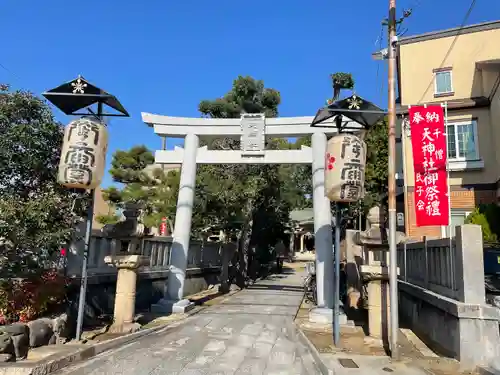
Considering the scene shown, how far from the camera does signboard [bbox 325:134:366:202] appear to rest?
862 centimetres

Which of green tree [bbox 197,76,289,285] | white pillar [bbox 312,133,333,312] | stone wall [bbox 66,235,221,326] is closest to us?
stone wall [bbox 66,235,221,326]

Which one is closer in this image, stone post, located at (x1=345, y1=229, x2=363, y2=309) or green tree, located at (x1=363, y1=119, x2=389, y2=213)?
stone post, located at (x1=345, y1=229, x2=363, y2=309)

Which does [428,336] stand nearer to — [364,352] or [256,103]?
[364,352]

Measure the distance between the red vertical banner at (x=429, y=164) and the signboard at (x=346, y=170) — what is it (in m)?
6.76

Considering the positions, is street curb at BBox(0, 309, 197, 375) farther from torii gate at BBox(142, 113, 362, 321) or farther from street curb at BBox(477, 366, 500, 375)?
street curb at BBox(477, 366, 500, 375)

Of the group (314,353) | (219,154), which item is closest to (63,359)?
(314,353)

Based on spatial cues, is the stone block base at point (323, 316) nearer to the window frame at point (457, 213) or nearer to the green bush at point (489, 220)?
the green bush at point (489, 220)

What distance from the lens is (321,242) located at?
11.6 metres

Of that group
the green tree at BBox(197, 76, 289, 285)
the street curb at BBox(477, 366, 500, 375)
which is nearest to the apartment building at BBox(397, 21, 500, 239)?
the green tree at BBox(197, 76, 289, 285)

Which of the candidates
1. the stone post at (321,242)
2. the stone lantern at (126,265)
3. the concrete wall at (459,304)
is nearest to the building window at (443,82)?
the stone post at (321,242)

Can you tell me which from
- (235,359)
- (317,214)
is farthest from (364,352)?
(317,214)

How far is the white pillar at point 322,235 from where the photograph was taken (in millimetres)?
11289

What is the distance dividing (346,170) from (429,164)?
747cm

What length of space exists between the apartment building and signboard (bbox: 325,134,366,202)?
10.3 metres
